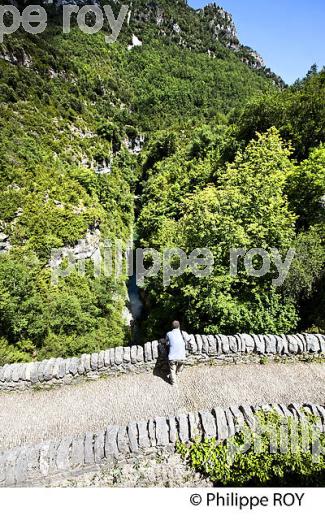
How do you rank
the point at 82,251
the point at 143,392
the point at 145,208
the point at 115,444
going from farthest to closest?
1. the point at 145,208
2. the point at 82,251
3. the point at 143,392
4. the point at 115,444

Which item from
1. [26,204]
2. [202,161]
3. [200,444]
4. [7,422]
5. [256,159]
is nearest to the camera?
[200,444]

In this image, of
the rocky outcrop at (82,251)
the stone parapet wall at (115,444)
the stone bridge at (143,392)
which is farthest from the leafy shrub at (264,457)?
the rocky outcrop at (82,251)

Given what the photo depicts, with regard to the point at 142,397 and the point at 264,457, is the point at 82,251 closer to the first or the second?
the point at 142,397

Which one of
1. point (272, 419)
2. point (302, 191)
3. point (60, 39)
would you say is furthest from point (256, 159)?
point (60, 39)

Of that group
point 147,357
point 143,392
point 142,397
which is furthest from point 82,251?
point 142,397

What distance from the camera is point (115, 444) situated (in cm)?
692

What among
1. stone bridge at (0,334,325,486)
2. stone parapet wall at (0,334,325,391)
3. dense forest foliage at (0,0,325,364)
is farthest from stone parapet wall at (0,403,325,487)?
dense forest foliage at (0,0,325,364)

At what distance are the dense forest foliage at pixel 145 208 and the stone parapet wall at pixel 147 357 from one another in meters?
2.51

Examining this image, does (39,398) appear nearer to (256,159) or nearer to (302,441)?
(302,441)

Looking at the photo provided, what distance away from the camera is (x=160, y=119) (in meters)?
66.1

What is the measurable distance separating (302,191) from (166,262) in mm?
8439

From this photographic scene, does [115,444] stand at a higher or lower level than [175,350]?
lower

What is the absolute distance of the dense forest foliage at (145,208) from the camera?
13.4 m

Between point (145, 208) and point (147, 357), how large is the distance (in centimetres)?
2246
